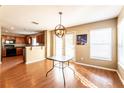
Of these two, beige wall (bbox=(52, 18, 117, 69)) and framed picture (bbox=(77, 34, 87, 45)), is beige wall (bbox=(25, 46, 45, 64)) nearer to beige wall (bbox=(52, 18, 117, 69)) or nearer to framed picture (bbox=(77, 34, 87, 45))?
beige wall (bbox=(52, 18, 117, 69))

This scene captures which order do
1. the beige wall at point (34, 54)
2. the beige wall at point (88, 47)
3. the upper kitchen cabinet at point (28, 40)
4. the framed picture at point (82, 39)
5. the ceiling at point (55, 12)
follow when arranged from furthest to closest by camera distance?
the upper kitchen cabinet at point (28, 40)
the beige wall at point (34, 54)
the framed picture at point (82, 39)
the beige wall at point (88, 47)
the ceiling at point (55, 12)

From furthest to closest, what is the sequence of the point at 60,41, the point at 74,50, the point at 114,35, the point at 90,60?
the point at 60,41 < the point at 74,50 < the point at 90,60 < the point at 114,35

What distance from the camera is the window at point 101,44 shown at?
4.47 metres

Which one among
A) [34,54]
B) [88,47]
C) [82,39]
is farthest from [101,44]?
[34,54]

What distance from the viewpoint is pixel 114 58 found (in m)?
4.24

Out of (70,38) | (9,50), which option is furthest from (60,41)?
(9,50)

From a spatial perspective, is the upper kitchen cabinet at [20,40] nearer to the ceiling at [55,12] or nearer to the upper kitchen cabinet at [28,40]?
the upper kitchen cabinet at [28,40]

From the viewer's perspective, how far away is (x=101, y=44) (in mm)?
4793

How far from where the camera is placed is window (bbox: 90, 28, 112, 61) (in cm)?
447

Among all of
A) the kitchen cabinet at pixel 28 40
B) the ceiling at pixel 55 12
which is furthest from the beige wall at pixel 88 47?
the kitchen cabinet at pixel 28 40

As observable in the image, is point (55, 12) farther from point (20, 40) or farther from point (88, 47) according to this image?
point (20, 40)
